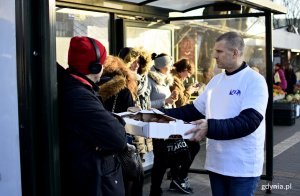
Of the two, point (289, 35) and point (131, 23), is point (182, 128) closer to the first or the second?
point (131, 23)

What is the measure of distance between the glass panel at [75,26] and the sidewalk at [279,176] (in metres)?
2.04

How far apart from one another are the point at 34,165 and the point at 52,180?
Answer: 0.12 m

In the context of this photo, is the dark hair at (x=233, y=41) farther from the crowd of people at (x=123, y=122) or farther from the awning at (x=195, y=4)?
the awning at (x=195, y=4)

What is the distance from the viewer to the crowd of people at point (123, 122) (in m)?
2.29

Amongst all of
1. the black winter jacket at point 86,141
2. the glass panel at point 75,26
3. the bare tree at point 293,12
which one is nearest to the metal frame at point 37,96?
the black winter jacket at point 86,141

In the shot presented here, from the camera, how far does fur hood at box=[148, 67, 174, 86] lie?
17.6 ft

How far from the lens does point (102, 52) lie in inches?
96.6

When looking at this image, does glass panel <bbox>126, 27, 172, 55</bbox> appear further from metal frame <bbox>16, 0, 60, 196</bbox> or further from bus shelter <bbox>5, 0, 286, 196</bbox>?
metal frame <bbox>16, 0, 60, 196</bbox>

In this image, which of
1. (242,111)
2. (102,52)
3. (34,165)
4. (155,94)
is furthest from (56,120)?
(155,94)

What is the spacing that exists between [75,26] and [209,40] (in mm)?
2270

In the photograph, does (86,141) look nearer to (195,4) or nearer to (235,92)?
(235,92)

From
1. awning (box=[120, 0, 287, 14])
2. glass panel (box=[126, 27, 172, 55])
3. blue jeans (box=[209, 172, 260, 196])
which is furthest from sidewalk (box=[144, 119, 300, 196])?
blue jeans (box=[209, 172, 260, 196])

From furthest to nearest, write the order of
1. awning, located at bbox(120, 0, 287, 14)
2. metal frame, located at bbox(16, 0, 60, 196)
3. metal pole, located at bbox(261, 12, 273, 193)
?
metal pole, located at bbox(261, 12, 273, 193)
awning, located at bbox(120, 0, 287, 14)
metal frame, located at bbox(16, 0, 60, 196)

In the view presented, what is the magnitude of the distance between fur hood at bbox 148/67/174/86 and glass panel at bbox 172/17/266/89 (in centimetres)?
119
